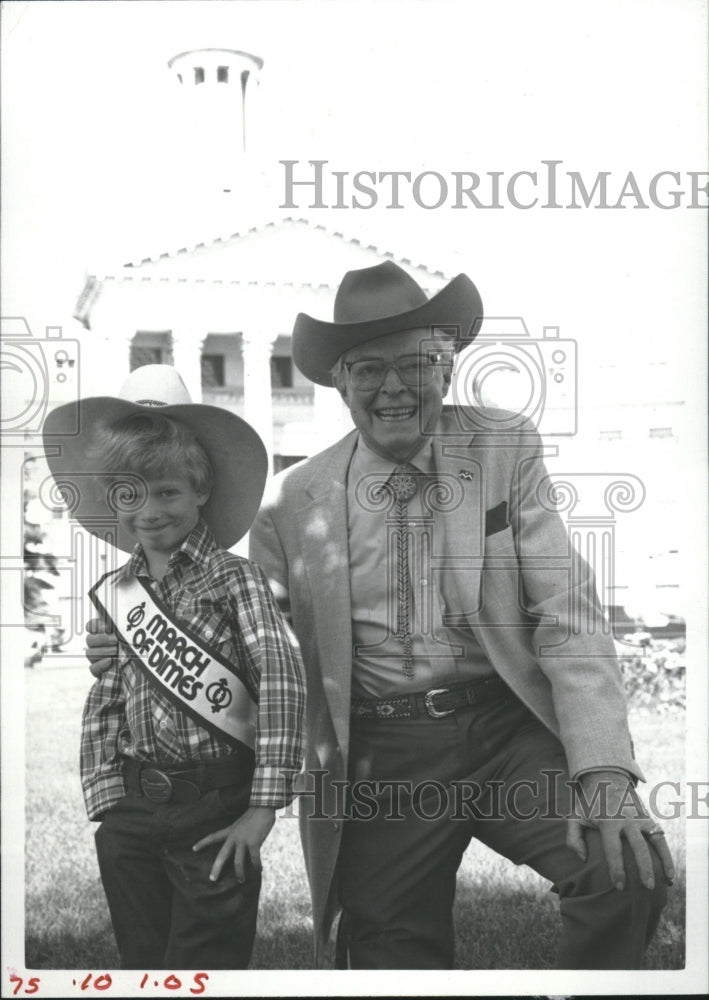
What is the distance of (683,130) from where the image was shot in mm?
3854

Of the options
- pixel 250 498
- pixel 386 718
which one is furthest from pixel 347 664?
pixel 250 498

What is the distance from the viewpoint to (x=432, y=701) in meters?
3.67

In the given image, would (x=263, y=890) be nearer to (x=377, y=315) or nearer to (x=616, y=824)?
(x=616, y=824)

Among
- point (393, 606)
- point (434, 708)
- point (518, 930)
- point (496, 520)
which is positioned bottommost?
point (518, 930)

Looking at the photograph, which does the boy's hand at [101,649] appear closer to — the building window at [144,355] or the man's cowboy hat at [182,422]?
the man's cowboy hat at [182,422]

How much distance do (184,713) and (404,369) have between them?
1124 mm

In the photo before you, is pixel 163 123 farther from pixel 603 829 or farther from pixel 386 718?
pixel 603 829

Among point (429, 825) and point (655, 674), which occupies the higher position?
point (655, 674)

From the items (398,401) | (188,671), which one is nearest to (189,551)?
(188,671)

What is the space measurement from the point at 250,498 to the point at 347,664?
1.77 feet

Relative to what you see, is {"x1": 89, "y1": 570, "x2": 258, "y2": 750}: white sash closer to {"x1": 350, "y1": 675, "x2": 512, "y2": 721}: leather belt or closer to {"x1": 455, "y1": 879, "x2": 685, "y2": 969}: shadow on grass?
{"x1": 350, "y1": 675, "x2": 512, "y2": 721}: leather belt

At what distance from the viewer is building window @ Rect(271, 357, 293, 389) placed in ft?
12.8
